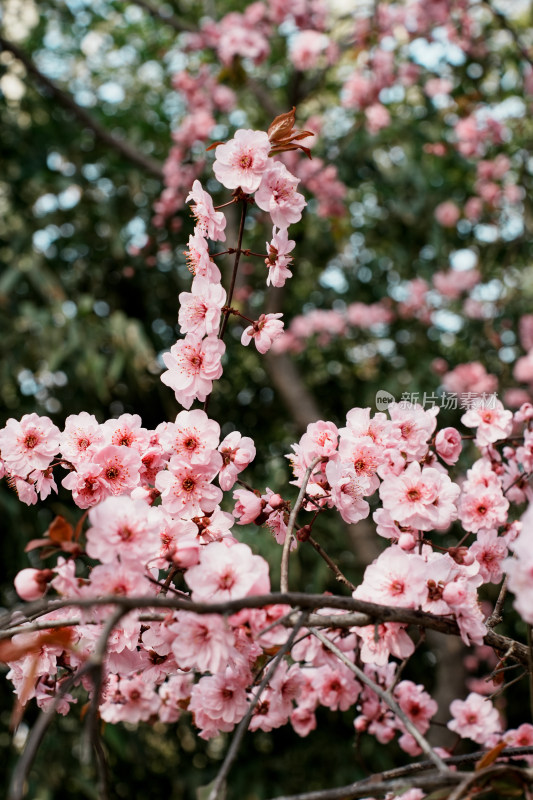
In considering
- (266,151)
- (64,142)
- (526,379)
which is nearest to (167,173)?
(64,142)

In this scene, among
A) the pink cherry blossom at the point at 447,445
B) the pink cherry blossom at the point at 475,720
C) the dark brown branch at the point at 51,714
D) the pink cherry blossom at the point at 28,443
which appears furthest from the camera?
the pink cherry blossom at the point at 475,720

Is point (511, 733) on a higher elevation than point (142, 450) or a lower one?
lower

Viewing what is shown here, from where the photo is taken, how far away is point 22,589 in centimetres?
64

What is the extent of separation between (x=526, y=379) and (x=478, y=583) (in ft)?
8.36

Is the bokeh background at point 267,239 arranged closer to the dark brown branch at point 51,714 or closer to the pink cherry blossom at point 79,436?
the pink cherry blossom at point 79,436

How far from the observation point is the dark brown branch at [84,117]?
9.53ft

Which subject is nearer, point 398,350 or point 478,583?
point 478,583

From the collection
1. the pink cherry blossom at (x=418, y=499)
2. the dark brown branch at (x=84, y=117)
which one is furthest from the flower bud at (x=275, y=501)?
the dark brown branch at (x=84, y=117)

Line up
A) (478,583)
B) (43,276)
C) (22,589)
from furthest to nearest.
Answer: (43,276)
(478,583)
(22,589)

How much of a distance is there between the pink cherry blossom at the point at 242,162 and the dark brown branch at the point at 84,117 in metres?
2.44

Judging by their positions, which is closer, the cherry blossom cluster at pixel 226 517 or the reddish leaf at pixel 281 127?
the cherry blossom cluster at pixel 226 517

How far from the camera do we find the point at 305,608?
59cm

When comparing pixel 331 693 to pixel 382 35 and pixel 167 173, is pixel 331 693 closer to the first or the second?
pixel 167 173

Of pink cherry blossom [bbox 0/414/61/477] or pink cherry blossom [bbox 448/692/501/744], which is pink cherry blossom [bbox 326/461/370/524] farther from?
pink cherry blossom [bbox 448/692/501/744]
